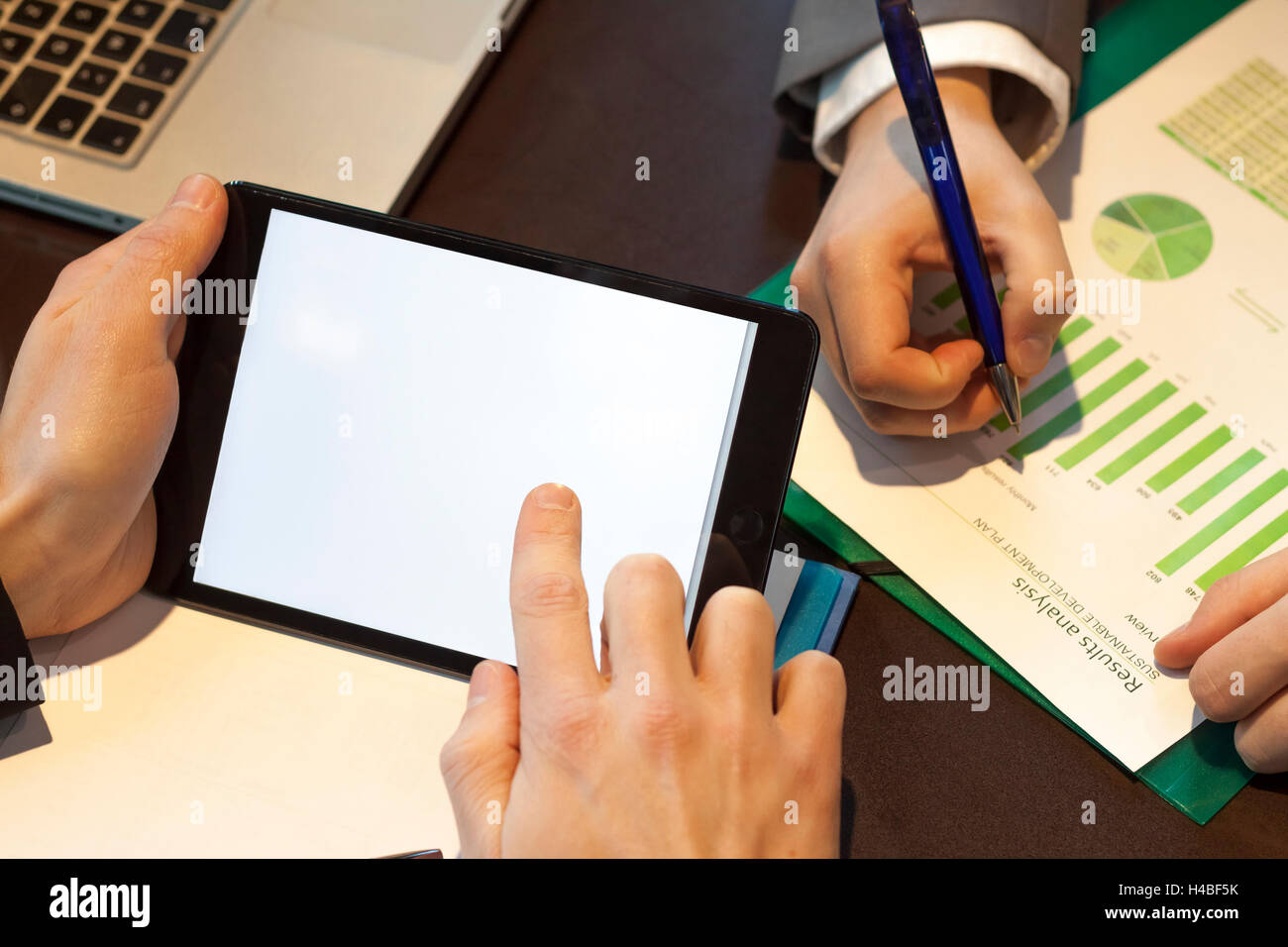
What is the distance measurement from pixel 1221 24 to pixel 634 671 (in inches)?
27.1

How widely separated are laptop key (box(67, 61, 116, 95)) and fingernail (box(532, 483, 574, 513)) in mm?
482

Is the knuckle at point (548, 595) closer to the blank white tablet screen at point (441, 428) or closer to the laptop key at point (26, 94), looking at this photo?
the blank white tablet screen at point (441, 428)

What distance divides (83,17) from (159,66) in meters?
0.07

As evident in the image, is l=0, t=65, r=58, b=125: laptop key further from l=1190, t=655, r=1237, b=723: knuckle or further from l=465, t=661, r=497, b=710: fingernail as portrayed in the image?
l=1190, t=655, r=1237, b=723: knuckle

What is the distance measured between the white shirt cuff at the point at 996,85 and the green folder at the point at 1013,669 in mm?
72

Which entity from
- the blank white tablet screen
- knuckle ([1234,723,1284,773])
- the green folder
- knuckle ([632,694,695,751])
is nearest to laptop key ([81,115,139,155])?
the blank white tablet screen

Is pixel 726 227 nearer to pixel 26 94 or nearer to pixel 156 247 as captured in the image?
pixel 156 247

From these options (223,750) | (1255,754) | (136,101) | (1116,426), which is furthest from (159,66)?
(1255,754)

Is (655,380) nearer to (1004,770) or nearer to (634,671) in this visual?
(634,671)

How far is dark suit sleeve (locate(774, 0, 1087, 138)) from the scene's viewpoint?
0.64 meters

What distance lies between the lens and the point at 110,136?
2.18ft

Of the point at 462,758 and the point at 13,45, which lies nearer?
the point at 462,758

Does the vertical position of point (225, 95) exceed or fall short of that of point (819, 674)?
it exceeds it
